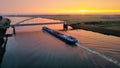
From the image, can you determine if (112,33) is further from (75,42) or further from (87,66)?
(87,66)

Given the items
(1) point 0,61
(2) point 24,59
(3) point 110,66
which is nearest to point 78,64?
(3) point 110,66

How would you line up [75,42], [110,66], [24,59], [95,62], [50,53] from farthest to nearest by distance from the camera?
1. [75,42]
2. [50,53]
3. [24,59]
4. [95,62]
5. [110,66]

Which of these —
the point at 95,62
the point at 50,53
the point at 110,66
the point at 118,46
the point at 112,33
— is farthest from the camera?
the point at 112,33

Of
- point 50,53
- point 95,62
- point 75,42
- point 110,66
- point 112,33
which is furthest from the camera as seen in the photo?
point 112,33

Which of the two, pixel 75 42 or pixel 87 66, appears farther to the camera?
pixel 75 42

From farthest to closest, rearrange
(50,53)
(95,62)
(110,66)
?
(50,53), (95,62), (110,66)

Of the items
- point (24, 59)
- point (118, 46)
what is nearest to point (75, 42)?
point (118, 46)

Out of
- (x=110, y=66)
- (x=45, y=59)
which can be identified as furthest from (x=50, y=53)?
(x=110, y=66)

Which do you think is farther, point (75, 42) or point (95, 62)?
point (75, 42)

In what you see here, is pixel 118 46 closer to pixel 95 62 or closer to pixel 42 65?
pixel 95 62
